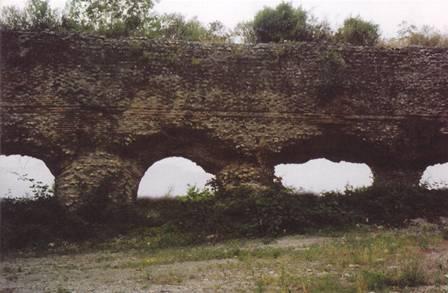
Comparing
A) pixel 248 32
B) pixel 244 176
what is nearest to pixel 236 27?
pixel 248 32

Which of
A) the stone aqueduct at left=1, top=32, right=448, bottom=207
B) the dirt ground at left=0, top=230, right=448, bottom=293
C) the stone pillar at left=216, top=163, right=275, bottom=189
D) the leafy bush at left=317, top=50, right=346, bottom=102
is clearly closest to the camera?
the dirt ground at left=0, top=230, right=448, bottom=293

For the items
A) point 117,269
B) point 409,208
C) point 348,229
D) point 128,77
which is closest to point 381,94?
point 409,208

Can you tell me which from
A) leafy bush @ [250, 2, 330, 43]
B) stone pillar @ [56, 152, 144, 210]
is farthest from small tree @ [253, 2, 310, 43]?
stone pillar @ [56, 152, 144, 210]

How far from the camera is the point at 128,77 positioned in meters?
17.1

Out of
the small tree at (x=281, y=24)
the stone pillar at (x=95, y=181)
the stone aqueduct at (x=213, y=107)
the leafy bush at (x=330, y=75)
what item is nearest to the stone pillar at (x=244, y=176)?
the stone aqueduct at (x=213, y=107)

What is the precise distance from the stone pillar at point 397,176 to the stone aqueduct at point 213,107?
0.04 metres

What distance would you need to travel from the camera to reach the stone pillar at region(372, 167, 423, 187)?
60.4 ft

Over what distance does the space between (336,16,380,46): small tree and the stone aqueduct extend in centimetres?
240

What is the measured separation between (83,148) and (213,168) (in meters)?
3.78

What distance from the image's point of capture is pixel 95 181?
53.4 ft

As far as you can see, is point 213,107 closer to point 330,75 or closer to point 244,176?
point 244,176

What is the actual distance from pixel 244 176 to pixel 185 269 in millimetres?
6990

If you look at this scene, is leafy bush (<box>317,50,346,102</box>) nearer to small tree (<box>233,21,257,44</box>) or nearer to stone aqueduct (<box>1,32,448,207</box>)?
stone aqueduct (<box>1,32,448,207</box>)

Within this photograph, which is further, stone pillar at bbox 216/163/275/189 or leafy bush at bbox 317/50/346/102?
leafy bush at bbox 317/50/346/102
